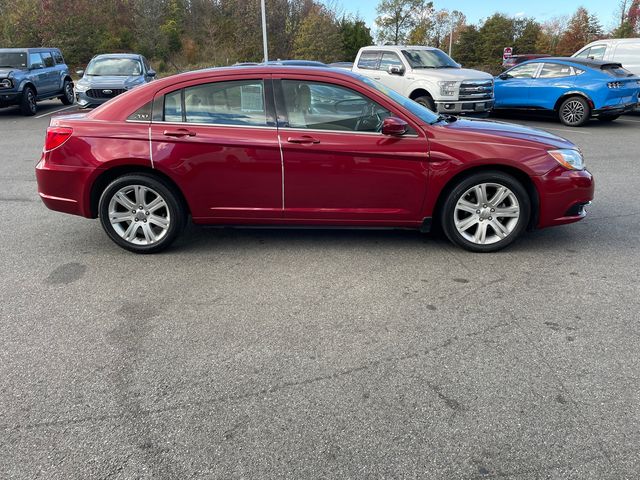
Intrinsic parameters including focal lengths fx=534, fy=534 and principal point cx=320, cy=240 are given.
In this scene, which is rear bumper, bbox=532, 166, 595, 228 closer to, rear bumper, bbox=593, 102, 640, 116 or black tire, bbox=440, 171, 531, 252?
black tire, bbox=440, 171, 531, 252

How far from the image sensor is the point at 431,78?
1232 cm

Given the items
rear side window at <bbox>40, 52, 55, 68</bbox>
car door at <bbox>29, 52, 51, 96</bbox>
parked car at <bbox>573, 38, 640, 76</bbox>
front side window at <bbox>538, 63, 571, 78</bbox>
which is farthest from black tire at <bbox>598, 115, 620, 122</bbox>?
rear side window at <bbox>40, 52, 55, 68</bbox>

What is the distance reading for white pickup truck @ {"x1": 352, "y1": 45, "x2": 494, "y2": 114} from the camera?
12.2 metres

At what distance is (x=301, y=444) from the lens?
2.50 metres

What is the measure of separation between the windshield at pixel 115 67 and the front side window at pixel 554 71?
10726 millimetres

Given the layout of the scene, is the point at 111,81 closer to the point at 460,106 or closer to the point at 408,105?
the point at 460,106

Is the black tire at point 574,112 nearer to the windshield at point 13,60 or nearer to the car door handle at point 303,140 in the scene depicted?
the car door handle at point 303,140

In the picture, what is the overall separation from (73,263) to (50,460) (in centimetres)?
263

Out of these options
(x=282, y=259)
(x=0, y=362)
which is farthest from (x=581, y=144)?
(x=0, y=362)

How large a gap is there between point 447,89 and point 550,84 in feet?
9.42

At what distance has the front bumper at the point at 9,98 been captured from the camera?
14.9m

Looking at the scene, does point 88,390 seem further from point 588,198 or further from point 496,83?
point 496,83

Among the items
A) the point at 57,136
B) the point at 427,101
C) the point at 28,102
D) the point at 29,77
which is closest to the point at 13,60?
the point at 29,77

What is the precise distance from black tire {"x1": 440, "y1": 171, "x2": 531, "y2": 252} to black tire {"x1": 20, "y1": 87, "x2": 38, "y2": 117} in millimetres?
14781
